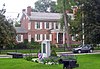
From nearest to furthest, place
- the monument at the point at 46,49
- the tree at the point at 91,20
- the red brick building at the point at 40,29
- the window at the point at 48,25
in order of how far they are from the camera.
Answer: the monument at the point at 46,49 → the tree at the point at 91,20 → the red brick building at the point at 40,29 → the window at the point at 48,25

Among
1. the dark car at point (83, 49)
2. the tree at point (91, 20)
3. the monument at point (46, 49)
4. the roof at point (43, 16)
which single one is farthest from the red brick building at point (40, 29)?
the monument at point (46, 49)

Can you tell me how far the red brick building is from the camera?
69.7 m

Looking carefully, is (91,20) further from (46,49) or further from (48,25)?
(48,25)

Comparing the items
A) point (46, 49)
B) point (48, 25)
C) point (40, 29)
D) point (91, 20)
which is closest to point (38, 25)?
point (40, 29)

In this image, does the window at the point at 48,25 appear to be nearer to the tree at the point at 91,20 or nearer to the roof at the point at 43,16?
the roof at the point at 43,16

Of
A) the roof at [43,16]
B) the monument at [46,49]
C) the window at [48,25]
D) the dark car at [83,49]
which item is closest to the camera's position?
the monument at [46,49]

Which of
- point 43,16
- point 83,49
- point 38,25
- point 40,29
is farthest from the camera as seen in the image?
point 43,16

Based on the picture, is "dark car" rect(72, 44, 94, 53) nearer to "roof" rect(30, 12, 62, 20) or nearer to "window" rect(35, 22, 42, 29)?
"window" rect(35, 22, 42, 29)

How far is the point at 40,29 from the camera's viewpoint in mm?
70312

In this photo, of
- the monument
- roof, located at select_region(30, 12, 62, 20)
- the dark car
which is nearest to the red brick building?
roof, located at select_region(30, 12, 62, 20)

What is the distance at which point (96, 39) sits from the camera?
1503 inches

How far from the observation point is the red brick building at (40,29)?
6969 centimetres

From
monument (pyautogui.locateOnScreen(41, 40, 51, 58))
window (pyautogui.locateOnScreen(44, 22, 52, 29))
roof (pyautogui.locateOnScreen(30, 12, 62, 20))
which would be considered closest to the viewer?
monument (pyautogui.locateOnScreen(41, 40, 51, 58))

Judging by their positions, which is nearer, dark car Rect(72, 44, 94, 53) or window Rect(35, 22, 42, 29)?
dark car Rect(72, 44, 94, 53)
